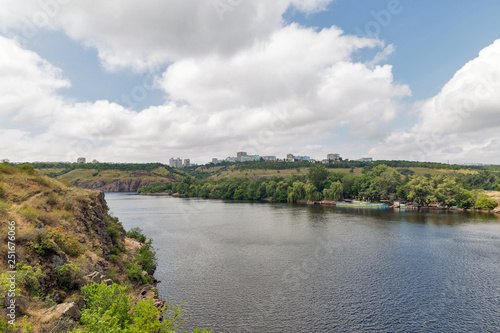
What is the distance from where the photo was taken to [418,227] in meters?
68.8

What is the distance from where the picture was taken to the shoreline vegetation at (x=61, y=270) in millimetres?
15016

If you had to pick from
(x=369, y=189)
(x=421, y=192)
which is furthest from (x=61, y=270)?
(x=369, y=189)

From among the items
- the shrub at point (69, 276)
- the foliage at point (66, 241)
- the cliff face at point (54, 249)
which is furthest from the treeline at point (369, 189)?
the shrub at point (69, 276)

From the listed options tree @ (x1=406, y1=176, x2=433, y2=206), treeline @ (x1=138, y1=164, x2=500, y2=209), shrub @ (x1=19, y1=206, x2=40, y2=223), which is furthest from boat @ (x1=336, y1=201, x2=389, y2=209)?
shrub @ (x1=19, y1=206, x2=40, y2=223)

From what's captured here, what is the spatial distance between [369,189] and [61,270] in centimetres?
13349

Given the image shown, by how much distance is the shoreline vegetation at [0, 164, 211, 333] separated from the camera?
1502cm

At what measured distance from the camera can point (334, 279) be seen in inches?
1375

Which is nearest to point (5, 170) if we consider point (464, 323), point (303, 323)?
point (303, 323)

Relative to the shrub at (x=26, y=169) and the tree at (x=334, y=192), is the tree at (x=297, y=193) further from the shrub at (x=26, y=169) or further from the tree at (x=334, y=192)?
the shrub at (x=26, y=169)

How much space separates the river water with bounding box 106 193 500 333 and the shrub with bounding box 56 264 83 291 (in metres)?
10.4

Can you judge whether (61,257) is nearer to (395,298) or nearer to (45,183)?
(45,183)

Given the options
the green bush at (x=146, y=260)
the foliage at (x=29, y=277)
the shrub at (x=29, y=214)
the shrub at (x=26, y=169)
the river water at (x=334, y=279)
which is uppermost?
the shrub at (x=26, y=169)

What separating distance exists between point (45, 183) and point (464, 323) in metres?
47.0

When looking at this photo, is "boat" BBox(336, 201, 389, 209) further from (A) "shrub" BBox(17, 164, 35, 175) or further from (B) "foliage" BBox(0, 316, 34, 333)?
(B) "foliage" BBox(0, 316, 34, 333)
